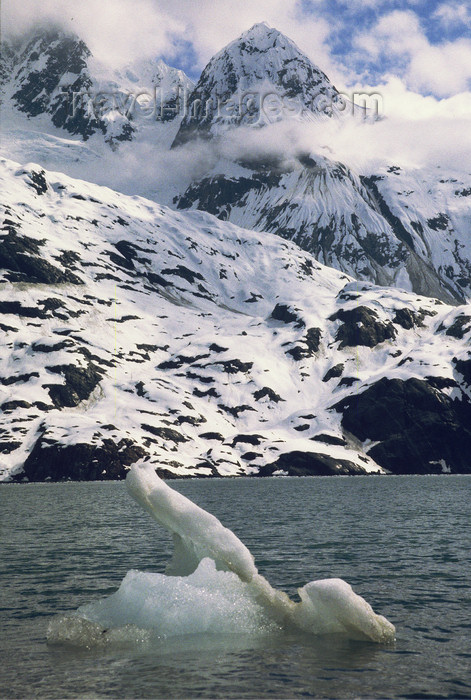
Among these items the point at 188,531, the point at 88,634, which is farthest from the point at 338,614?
the point at 88,634

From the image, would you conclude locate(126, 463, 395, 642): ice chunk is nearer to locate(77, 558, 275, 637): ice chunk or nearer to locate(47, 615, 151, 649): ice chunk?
locate(77, 558, 275, 637): ice chunk

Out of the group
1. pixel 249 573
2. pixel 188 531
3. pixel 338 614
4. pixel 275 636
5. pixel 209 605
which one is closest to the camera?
pixel 338 614

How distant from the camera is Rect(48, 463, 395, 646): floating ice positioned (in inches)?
1150

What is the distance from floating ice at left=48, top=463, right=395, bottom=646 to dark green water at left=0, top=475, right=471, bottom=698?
0.72 metres

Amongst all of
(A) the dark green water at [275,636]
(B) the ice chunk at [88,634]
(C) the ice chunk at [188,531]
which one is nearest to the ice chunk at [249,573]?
(C) the ice chunk at [188,531]

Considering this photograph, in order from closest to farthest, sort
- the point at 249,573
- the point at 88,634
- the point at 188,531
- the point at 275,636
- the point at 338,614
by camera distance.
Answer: the point at 338,614 → the point at 88,634 → the point at 275,636 → the point at 249,573 → the point at 188,531

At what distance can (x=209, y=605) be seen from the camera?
96.2ft

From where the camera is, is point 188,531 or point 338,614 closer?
point 338,614

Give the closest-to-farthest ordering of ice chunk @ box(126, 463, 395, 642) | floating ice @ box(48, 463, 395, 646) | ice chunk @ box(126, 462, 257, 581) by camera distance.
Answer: ice chunk @ box(126, 463, 395, 642), floating ice @ box(48, 463, 395, 646), ice chunk @ box(126, 462, 257, 581)

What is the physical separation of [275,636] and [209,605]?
10.2 feet

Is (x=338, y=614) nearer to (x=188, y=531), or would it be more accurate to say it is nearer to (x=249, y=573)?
(x=249, y=573)

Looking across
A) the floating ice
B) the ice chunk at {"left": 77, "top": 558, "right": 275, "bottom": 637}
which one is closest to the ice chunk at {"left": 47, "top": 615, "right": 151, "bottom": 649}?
the floating ice

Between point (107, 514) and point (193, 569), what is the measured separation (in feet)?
249

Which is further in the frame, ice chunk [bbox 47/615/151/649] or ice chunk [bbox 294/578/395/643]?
ice chunk [bbox 47/615/151/649]
